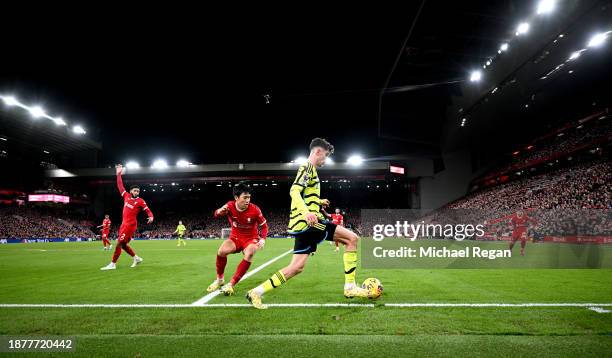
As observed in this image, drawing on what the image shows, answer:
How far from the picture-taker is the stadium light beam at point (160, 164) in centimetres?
4688

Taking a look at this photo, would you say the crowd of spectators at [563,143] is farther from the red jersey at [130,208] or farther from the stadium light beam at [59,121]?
the stadium light beam at [59,121]

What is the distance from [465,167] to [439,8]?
26.4 m

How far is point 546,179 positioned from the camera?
89.4 feet

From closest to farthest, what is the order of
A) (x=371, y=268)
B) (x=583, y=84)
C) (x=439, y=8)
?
(x=371, y=268) → (x=439, y=8) → (x=583, y=84)

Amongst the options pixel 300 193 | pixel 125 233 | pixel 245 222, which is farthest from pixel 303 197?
pixel 125 233

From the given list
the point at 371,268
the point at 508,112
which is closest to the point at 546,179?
the point at 508,112

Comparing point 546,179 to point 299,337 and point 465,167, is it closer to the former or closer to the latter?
point 465,167

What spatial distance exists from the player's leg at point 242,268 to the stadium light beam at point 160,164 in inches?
1775

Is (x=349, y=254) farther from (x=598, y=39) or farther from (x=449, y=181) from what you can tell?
(x=449, y=181)

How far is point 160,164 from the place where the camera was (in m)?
47.5

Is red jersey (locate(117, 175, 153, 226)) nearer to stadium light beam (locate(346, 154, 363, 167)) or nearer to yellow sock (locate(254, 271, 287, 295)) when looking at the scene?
yellow sock (locate(254, 271, 287, 295))

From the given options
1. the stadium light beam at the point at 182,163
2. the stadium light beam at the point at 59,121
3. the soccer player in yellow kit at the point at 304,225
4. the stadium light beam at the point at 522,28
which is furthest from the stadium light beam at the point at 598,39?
the stadium light beam at the point at 59,121

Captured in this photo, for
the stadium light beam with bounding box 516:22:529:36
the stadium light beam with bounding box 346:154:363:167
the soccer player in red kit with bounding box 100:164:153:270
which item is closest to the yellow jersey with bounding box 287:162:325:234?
the soccer player in red kit with bounding box 100:164:153:270

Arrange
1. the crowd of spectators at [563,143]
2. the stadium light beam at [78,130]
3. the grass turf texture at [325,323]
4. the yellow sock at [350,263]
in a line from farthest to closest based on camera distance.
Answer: the stadium light beam at [78,130]
the crowd of spectators at [563,143]
the yellow sock at [350,263]
the grass turf texture at [325,323]
